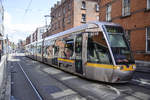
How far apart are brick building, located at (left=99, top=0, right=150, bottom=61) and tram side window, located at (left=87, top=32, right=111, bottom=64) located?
8.16 metres

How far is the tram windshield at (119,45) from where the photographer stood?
7105 millimetres

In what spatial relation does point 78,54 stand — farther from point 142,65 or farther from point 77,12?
point 77,12

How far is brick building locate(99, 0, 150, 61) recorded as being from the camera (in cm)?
1424

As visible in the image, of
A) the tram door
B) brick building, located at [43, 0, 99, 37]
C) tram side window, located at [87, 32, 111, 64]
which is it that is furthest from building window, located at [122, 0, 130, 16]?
brick building, located at [43, 0, 99, 37]

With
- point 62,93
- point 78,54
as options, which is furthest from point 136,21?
point 62,93

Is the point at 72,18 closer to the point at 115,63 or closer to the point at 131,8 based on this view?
the point at 131,8

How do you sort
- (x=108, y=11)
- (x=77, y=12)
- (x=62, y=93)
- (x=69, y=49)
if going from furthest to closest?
(x=77, y=12) < (x=108, y=11) < (x=69, y=49) < (x=62, y=93)

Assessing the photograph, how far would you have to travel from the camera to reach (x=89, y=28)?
26.9 feet

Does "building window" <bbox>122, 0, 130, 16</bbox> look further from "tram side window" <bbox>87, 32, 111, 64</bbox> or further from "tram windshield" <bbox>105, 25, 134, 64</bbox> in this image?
"tram side window" <bbox>87, 32, 111, 64</bbox>

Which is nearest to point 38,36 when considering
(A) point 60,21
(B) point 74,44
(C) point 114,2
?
(A) point 60,21

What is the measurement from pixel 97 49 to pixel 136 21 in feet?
31.8

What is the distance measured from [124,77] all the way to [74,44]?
146 inches

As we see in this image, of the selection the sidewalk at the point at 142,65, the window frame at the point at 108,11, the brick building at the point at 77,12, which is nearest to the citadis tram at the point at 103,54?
the sidewalk at the point at 142,65

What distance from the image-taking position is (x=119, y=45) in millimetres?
7395
